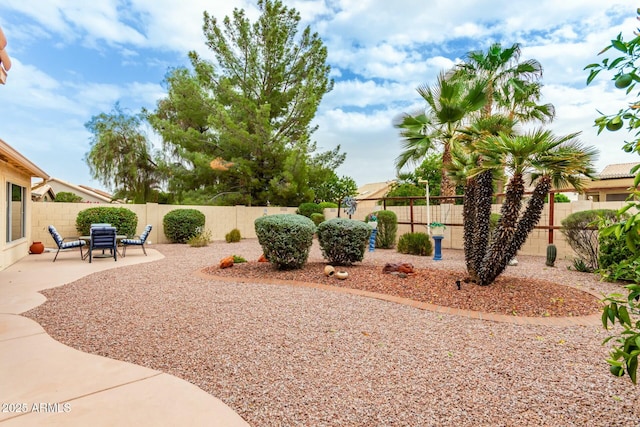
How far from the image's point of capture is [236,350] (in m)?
3.23

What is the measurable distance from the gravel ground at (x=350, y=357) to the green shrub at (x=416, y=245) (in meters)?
5.88

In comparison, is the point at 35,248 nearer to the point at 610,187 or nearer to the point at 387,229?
the point at 387,229

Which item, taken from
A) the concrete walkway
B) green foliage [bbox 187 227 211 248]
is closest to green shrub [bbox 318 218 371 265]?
the concrete walkway

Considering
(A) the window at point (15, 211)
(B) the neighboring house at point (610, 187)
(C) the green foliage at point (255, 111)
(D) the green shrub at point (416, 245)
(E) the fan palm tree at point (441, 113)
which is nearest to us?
(E) the fan palm tree at point (441, 113)

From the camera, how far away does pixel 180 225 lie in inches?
548

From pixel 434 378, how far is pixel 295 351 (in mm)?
1222

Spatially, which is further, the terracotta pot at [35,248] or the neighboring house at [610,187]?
the neighboring house at [610,187]

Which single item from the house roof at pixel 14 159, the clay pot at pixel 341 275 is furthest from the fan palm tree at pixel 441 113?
the house roof at pixel 14 159

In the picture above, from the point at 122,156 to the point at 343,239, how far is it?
67.6ft

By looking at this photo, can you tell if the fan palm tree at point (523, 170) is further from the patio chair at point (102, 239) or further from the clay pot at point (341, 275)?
the patio chair at point (102, 239)

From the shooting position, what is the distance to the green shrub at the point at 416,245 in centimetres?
1044

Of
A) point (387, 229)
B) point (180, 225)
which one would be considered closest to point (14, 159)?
point (180, 225)

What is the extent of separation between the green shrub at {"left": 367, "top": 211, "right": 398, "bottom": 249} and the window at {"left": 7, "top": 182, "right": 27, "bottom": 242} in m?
10.3

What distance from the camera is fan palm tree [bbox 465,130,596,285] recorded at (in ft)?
16.2
